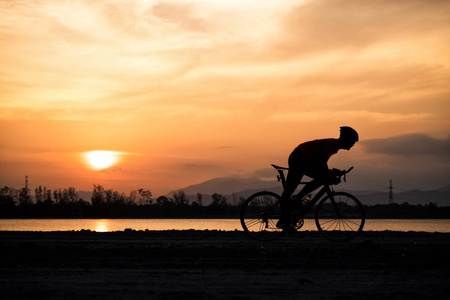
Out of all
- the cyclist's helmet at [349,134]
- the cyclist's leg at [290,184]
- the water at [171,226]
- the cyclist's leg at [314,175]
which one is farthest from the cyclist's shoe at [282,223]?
the water at [171,226]

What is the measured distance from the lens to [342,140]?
1157cm

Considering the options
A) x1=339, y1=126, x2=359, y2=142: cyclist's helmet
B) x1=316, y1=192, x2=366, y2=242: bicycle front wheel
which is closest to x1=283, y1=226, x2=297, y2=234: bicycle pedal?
x1=316, y1=192, x2=366, y2=242: bicycle front wheel

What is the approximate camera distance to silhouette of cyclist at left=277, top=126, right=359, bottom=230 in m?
11.5

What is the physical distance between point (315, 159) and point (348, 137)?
77 centimetres

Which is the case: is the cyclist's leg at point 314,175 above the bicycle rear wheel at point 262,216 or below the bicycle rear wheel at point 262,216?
above

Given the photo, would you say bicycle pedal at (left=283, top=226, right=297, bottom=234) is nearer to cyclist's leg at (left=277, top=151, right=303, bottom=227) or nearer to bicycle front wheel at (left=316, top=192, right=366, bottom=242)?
cyclist's leg at (left=277, top=151, right=303, bottom=227)

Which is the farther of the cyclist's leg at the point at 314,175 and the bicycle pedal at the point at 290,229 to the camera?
the bicycle pedal at the point at 290,229

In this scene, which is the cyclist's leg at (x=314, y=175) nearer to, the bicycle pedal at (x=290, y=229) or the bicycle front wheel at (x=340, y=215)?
the bicycle front wheel at (x=340, y=215)

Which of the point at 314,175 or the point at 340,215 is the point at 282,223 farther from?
the point at 340,215
